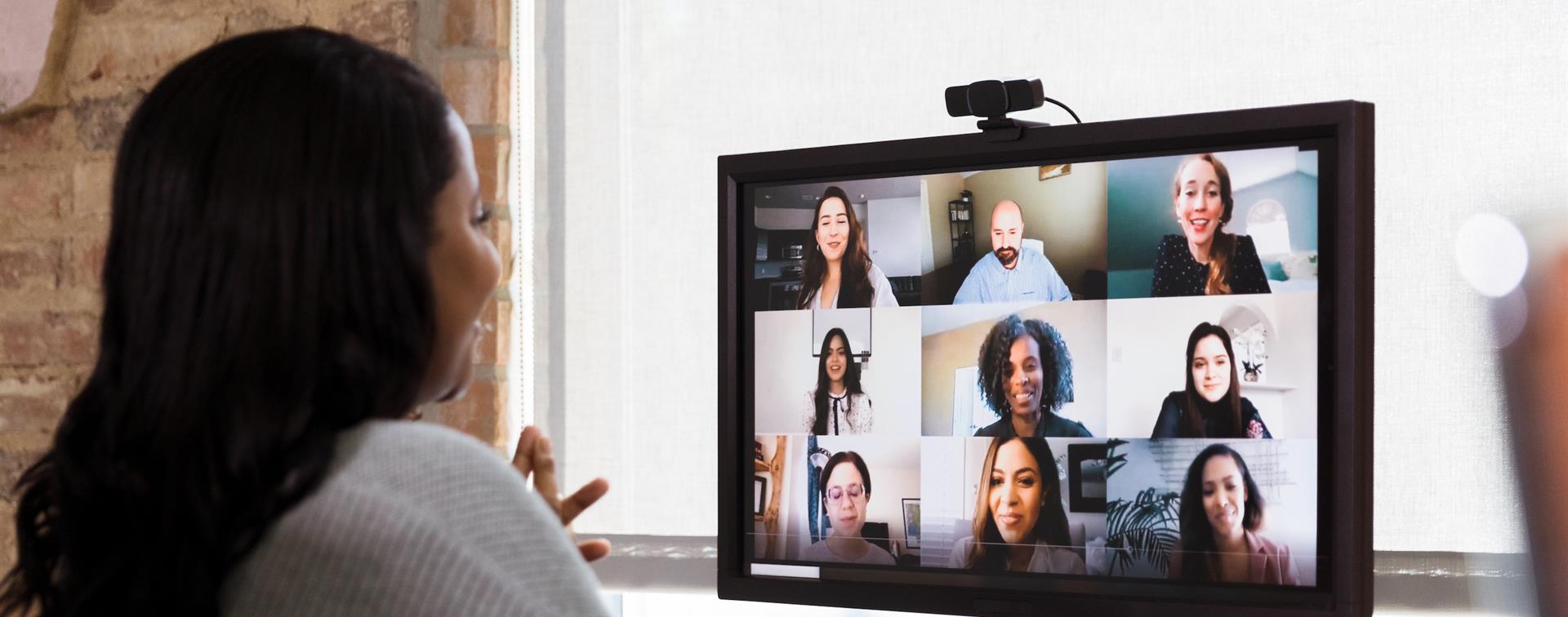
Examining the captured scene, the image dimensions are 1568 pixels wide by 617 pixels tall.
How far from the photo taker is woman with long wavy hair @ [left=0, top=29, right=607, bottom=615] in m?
0.49

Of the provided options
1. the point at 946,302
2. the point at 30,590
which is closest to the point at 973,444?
the point at 946,302

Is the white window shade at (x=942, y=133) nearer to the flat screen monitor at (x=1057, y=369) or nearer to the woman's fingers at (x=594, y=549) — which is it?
the flat screen monitor at (x=1057, y=369)

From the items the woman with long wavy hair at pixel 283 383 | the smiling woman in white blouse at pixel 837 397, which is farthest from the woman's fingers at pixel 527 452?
the smiling woman in white blouse at pixel 837 397

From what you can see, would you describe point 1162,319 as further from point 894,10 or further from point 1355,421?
point 894,10

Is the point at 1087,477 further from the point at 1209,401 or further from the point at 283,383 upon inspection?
the point at 283,383

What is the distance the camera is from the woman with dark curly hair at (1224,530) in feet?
3.61

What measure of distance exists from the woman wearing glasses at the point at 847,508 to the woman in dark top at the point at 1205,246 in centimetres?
32

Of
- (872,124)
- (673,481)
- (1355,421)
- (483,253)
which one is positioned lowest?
(673,481)

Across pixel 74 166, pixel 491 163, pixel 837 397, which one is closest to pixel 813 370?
pixel 837 397

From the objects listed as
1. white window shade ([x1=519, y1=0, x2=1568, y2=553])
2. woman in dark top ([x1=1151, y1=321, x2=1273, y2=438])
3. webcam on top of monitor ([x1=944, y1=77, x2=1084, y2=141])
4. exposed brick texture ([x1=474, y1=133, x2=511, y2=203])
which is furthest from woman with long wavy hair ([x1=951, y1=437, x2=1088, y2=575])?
exposed brick texture ([x1=474, y1=133, x2=511, y2=203])

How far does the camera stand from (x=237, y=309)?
1.77ft

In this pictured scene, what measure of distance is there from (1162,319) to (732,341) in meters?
0.42

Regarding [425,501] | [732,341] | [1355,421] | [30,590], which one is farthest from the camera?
[732,341]

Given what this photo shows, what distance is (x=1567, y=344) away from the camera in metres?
1.29
